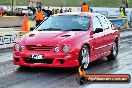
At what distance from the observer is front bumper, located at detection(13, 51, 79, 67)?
9836mm

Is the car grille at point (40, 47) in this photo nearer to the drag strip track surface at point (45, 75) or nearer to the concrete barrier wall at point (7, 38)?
the drag strip track surface at point (45, 75)

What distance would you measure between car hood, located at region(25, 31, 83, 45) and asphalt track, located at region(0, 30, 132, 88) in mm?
744

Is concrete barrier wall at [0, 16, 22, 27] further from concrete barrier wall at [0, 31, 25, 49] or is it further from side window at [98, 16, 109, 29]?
side window at [98, 16, 109, 29]

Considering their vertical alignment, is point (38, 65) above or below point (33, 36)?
below

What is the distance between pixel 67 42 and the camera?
9984mm

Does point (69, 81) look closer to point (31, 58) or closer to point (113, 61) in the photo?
point (31, 58)

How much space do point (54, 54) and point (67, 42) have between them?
443 millimetres

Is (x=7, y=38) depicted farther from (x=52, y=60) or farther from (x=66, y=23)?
(x=52, y=60)

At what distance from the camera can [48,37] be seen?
Result: 10188 mm

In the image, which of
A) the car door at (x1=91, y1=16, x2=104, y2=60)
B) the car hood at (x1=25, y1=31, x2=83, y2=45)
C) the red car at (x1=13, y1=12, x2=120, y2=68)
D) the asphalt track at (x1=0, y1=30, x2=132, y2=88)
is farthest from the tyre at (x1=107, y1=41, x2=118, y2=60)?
the car hood at (x1=25, y1=31, x2=83, y2=45)

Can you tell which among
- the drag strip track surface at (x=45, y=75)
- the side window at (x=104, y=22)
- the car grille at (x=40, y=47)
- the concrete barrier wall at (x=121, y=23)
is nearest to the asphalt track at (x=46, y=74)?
the drag strip track surface at (x=45, y=75)

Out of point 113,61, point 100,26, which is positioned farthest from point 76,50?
point 113,61

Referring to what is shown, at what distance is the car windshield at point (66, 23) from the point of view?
1107 cm

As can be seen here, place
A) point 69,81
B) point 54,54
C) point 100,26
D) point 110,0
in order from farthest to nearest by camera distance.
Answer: point 110,0, point 100,26, point 54,54, point 69,81
